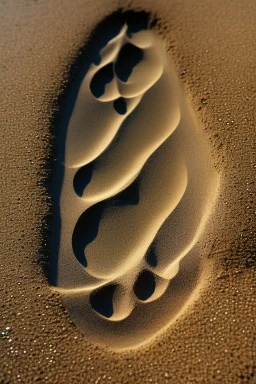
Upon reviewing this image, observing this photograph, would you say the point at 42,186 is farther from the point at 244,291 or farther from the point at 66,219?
the point at 244,291

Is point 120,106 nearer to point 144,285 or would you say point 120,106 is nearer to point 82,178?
point 82,178

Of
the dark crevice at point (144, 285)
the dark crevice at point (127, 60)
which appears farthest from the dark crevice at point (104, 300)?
the dark crevice at point (127, 60)

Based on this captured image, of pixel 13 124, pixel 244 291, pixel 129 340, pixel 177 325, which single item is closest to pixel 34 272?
pixel 129 340

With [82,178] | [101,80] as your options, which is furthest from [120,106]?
[82,178]

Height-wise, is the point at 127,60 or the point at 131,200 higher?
the point at 127,60

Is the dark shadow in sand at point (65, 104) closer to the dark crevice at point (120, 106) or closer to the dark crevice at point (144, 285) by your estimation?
the dark crevice at point (120, 106)

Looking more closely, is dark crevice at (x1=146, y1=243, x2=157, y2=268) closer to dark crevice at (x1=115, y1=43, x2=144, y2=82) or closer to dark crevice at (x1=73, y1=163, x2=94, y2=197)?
dark crevice at (x1=73, y1=163, x2=94, y2=197)
